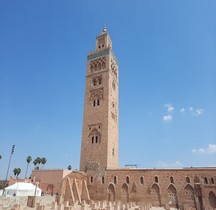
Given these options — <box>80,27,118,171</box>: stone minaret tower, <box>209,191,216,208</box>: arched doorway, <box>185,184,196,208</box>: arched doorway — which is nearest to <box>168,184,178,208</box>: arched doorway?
<box>185,184,196,208</box>: arched doorway

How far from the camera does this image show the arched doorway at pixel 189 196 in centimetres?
2115

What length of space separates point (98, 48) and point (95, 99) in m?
10.2

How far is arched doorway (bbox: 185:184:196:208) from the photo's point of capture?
69.4 feet

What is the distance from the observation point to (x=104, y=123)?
93.6 feet

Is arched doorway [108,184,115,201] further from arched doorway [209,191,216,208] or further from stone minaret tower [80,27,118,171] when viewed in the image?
arched doorway [209,191,216,208]

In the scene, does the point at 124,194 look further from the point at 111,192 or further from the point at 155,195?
the point at 155,195

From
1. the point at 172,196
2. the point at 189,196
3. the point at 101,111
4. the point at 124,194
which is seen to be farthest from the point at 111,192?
the point at 101,111

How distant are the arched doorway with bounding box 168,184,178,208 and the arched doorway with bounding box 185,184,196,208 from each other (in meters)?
1.09

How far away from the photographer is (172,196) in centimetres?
2203

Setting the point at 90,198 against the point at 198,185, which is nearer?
the point at 198,185

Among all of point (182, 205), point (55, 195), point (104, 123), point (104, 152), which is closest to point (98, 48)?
point (104, 123)

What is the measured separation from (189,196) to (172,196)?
1.71 metres

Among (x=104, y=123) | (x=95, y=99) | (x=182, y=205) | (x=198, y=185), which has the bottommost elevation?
(x=182, y=205)

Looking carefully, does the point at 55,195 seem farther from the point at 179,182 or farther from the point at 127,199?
the point at 179,182
